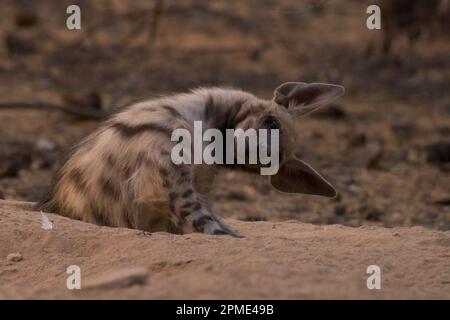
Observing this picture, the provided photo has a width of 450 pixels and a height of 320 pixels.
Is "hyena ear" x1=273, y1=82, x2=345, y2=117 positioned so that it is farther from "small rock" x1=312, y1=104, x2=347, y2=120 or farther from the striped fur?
"small rock" x1=312, y1=104, x2=347, y2=120

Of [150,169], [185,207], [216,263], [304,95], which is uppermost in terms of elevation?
[304,95]

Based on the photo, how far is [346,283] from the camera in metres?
3.78

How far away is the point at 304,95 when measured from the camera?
5.87m

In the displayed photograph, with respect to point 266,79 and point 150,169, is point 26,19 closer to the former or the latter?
point 266,79

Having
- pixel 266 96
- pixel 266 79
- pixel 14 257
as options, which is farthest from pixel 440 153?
pixel 14 257

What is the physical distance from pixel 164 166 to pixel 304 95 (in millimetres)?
1111

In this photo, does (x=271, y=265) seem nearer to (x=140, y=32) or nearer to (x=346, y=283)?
(x=346, y=283)

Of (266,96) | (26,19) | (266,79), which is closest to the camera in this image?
(266,96)

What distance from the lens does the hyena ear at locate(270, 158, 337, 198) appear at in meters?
5.78

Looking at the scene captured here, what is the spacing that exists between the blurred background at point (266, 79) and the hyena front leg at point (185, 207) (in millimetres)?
2269

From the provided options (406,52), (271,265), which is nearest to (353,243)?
(271,265)

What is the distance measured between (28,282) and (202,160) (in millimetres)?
1338

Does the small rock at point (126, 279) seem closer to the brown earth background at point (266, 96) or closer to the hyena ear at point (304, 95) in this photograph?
the brown earth background at point (266, 96)

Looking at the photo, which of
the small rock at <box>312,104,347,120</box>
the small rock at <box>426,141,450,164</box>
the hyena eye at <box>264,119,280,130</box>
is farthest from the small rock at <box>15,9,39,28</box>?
the hyena eye at <box>264,119,280,130</box>
